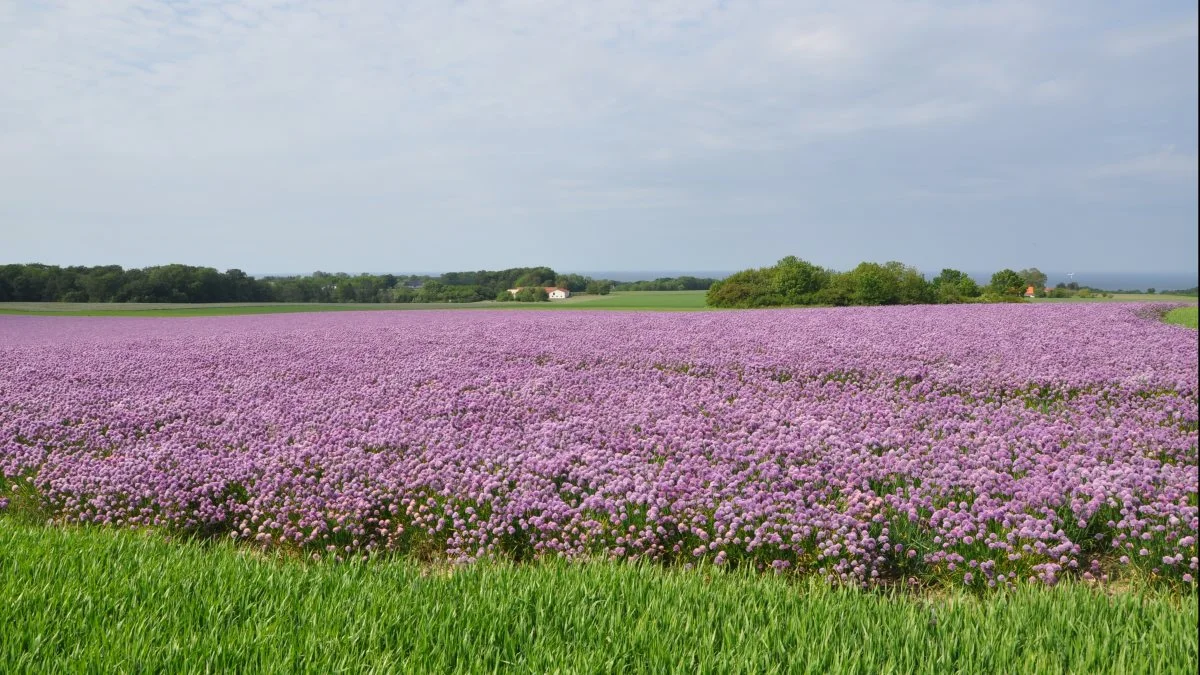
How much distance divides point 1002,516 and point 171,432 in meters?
7.32

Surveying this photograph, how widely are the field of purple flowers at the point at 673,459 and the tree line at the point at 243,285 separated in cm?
3846

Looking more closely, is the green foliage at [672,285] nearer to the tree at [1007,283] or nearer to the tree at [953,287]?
the tree at [953,287]

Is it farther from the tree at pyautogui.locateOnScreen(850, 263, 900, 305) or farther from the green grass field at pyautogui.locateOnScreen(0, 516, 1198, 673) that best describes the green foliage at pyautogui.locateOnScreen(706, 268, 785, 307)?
the green grass field at pyautogui.locateOnScreen(0, 516, 1198, 673)

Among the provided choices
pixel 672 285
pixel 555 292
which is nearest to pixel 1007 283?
pixel 672 285

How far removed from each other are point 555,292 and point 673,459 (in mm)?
49131

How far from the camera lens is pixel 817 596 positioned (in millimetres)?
3559

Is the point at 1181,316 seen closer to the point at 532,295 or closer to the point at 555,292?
the point at 532,295

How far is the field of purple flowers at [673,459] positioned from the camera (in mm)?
4387

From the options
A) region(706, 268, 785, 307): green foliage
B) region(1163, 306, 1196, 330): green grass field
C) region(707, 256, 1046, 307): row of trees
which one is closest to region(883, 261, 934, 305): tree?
region(707, 256, 1046, 307): row of trees

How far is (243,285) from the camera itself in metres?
48.7

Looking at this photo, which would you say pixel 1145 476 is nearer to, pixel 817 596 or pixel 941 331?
pixel 817 596

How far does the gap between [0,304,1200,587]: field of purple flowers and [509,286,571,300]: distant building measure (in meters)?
41.8

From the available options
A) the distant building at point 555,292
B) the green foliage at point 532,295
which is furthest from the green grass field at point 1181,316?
the distant building at point 555,292

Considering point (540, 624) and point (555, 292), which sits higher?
point (555, 292)
